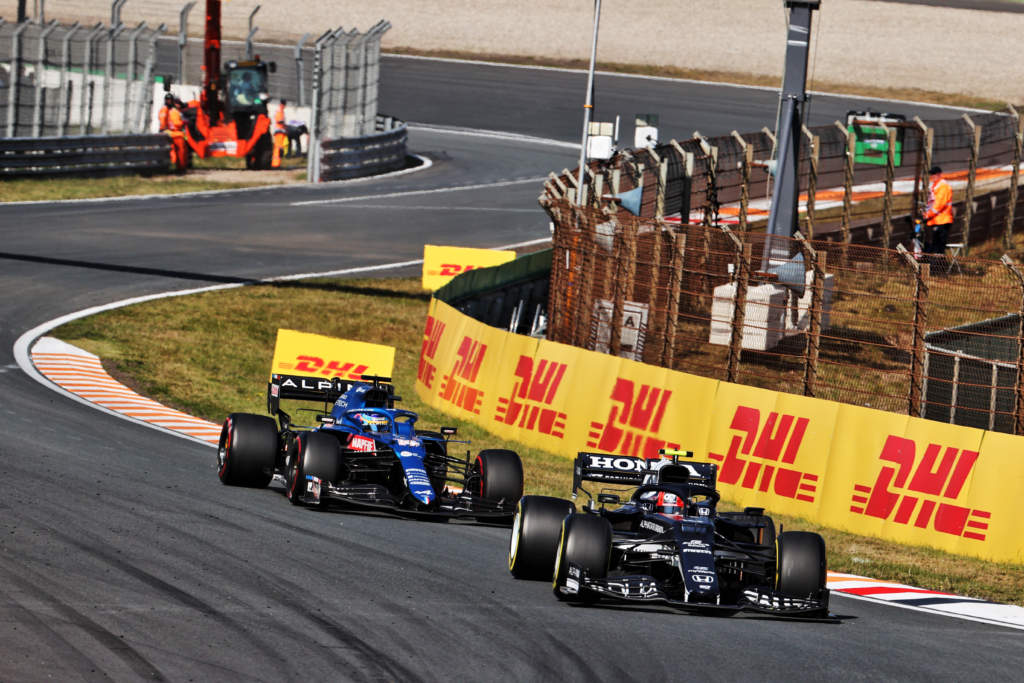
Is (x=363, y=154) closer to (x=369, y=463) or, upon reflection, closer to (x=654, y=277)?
(x=654, y=277)

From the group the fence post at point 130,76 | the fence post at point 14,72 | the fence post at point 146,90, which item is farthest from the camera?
the fence post at point 146,90

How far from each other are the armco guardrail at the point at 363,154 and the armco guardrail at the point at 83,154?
4.38 meters

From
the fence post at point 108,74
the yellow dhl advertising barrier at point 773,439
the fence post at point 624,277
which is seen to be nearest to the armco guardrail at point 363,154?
the fence post at point 108,74

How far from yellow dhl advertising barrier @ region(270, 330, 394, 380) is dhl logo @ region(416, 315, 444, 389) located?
482 cm

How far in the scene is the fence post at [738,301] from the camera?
1756 cm

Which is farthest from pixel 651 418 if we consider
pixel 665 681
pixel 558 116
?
pixel 558 116

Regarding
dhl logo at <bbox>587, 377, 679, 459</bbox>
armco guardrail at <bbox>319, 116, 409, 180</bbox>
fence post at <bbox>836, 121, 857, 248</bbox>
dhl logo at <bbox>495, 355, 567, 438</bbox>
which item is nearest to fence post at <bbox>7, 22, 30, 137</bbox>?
armco guardrail at <bbox>319, 116, 409, 180</bbox>

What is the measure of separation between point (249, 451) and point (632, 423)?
16.6 ft

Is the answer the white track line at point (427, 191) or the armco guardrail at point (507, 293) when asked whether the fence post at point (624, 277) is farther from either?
the white track line at point (427, 191)

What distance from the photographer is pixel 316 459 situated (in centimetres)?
1416

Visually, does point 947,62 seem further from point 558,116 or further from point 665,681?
point 665,681

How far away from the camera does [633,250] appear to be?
19.2m

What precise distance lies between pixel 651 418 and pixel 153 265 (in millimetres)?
14285

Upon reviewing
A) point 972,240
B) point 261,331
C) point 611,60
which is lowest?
point 261,331
